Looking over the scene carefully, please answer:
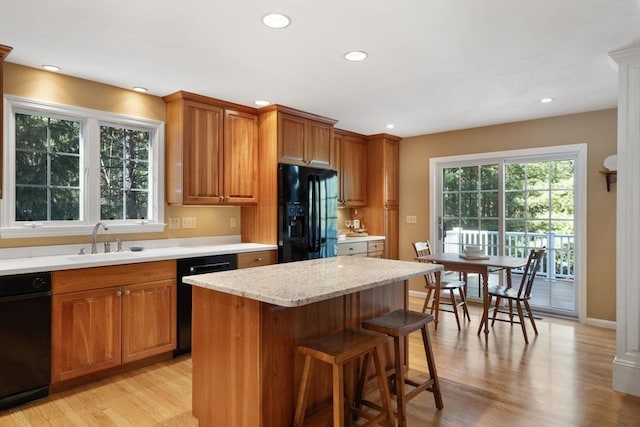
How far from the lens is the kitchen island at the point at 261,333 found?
180cm

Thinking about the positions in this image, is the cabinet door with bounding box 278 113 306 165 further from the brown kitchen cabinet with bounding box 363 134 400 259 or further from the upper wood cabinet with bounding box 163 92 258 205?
the brown kitchen cabinet with bounding box 363 134 400 259

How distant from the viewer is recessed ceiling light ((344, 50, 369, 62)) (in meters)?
2.69

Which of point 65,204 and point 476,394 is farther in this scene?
point 65,204

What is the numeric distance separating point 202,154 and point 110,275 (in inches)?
55.1

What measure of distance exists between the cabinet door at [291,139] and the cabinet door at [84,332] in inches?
82.1

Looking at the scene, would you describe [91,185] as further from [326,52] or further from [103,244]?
[326,52]

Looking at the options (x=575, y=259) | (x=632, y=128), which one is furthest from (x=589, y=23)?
(x=575, y=259)

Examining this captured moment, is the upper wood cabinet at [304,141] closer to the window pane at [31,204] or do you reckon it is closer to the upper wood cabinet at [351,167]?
the upper wood cabinet at [351,167]

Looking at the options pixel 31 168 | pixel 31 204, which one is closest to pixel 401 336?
pixel 31 204

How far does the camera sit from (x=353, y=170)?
18.0 feet

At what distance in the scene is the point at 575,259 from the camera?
4.39m

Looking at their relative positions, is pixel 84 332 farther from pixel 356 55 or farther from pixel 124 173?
pixel 356 55

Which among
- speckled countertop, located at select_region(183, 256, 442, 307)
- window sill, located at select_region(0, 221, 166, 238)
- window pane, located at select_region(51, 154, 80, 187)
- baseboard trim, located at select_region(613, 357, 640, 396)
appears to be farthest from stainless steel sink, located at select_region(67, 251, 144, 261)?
baseboard trim, located at select_region(613, 357, 640, 396)

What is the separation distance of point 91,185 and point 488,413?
136 inches
